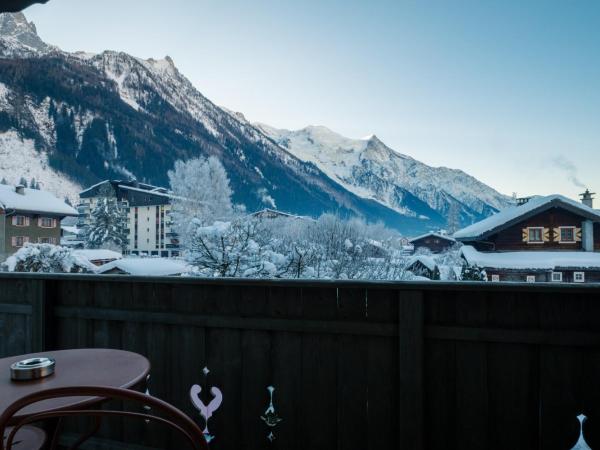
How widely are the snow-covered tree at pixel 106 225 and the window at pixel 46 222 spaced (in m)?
6.77

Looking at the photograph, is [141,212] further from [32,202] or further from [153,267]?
[153,267]

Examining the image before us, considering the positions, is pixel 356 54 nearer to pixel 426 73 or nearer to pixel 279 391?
pixel 426 73

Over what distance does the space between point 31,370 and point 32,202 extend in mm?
20872

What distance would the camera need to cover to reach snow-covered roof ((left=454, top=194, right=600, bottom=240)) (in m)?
14.8

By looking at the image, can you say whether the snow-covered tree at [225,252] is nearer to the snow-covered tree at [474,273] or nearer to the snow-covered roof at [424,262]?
the snow-covered tree at [474,273]

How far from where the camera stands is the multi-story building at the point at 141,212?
74.6ft

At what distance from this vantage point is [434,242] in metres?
24.0

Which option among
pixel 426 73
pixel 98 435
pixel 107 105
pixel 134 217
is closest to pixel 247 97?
pixel 134 217

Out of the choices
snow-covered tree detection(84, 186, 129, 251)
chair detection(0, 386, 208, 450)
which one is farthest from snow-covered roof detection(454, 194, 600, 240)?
snow-covered tree detection(84, 186, 129, 251)

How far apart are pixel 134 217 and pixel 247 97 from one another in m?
11.0

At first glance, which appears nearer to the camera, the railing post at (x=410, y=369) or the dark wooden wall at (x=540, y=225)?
the railing post at (x=410, y=369)

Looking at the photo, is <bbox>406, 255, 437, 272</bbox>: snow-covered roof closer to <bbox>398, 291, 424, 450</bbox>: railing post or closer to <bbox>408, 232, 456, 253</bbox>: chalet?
<bbox>408, 232, 456, 253</bbox>: chalet

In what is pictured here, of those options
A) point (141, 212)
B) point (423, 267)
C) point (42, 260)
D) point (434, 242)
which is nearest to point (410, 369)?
point (42, 260)

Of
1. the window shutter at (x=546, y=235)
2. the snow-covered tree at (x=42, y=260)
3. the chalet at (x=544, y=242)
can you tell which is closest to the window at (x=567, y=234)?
the chalet at (x=544, y=242)
